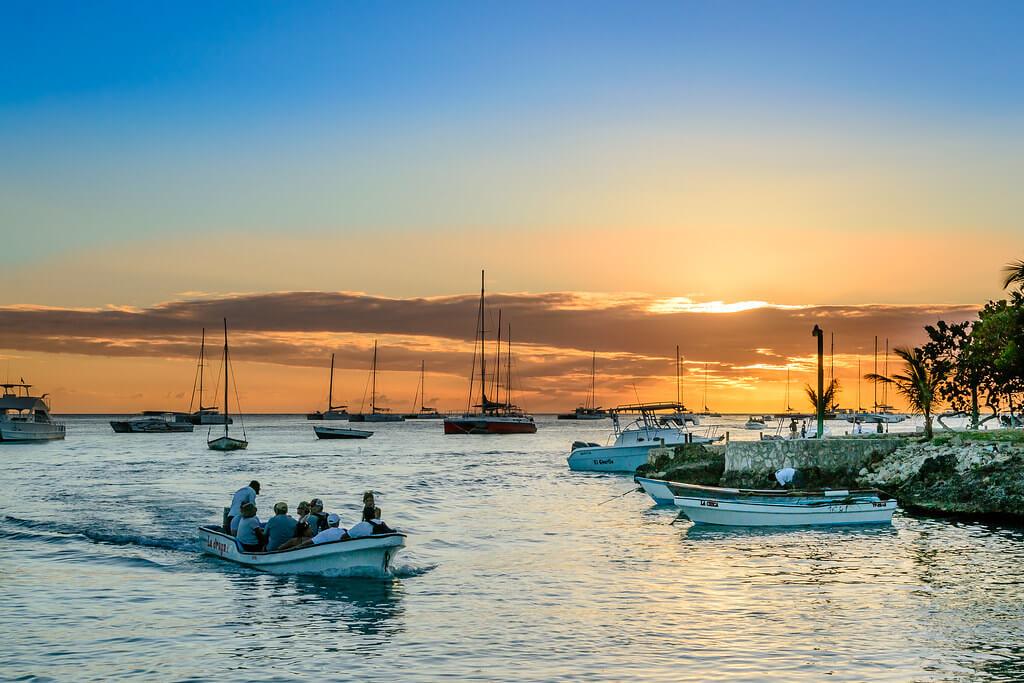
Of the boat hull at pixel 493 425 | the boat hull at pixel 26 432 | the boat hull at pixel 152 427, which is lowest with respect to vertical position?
the boat hull at pixel 152 427

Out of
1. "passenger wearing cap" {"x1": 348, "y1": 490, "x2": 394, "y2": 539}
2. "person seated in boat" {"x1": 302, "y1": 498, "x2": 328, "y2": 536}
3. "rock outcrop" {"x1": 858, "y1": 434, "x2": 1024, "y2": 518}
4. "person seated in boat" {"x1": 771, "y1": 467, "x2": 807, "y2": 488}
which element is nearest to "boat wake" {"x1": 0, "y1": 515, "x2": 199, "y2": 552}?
"person seated in boat" {"x1": 302, "y1": 498, "x2": 328, "y2": 536}

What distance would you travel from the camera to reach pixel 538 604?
21.1m

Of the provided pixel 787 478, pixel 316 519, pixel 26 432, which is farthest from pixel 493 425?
pixel 316 519

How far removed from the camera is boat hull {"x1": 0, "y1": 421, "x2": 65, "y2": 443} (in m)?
128

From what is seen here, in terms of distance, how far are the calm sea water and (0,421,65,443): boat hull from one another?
323 feet

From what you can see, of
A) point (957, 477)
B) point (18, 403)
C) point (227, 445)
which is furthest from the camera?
point (18, 403)

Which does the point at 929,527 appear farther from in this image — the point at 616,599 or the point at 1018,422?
the point at 1018,422

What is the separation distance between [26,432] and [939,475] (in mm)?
126726

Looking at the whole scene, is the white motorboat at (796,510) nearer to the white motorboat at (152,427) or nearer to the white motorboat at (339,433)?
the white motorboat at (339,433)

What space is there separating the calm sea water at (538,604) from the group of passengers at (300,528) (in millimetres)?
952

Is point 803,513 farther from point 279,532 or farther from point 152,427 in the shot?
point 152,427

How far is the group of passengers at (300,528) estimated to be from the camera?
23.9m

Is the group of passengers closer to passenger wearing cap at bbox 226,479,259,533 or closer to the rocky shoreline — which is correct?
passenger wearing cap at bbox 226,479,259,533

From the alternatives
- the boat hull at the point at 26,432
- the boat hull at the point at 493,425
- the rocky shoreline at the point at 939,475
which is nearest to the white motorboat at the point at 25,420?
the boat hull at the point at 26,432
